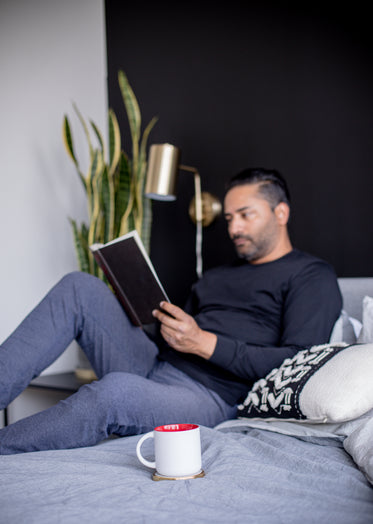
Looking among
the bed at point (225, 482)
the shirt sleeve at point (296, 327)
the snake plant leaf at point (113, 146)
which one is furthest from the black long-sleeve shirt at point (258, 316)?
the snake plant leaf at point (113, 146)

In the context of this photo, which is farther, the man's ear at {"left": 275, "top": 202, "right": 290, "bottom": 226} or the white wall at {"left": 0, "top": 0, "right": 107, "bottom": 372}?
the white wall at {"left": 0, "top": 0, "right": 107, "bottom": 372}

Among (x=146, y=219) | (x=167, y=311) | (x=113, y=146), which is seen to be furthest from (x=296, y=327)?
(x=113, y=146)

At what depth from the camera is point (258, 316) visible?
1.86 meters

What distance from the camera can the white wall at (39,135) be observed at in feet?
9.05

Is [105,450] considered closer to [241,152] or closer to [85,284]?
[85,284]

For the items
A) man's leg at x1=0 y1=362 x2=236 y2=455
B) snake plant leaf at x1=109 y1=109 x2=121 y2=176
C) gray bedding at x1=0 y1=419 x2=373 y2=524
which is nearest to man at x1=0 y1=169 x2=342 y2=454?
man's leg at x1=0 y1=362 x2=236 y2=455

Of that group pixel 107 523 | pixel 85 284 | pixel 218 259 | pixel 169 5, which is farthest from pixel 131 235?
pixel 169 5

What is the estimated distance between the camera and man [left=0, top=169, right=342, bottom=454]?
1339 millimetres

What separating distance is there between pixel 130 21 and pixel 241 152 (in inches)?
45.3

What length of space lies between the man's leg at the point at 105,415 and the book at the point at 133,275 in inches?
11.0

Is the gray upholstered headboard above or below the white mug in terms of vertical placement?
above

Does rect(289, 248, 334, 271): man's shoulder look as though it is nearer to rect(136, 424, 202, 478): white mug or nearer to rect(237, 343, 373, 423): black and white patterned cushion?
rect(237, 343, 373, 423): black and white patterned cushion

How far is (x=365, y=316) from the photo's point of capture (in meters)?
1.61

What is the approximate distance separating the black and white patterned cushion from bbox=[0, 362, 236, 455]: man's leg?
0.65ft
